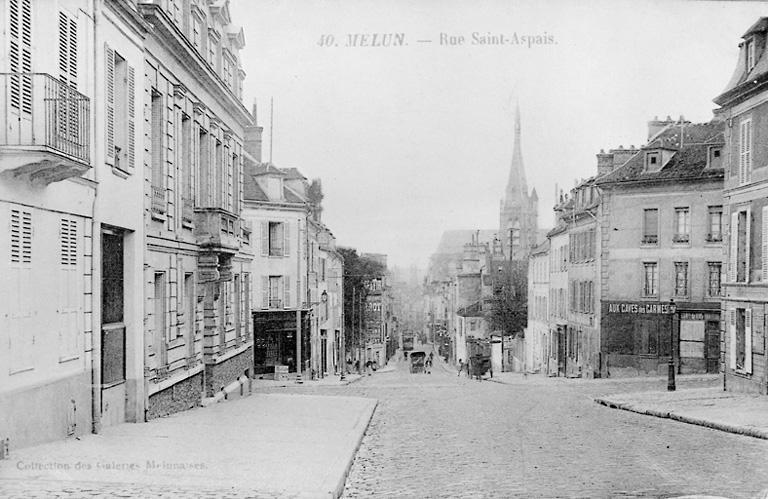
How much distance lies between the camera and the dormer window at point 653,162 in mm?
30969

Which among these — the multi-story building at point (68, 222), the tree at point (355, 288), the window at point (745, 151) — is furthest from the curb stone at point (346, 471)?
the tree at point (355, 288)

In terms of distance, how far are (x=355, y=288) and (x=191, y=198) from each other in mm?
44110

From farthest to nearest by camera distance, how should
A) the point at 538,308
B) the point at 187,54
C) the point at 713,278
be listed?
1. the point at 538,308
2. the point at 713,278
3. the point at 187,54

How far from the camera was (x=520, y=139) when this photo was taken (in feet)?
49.3

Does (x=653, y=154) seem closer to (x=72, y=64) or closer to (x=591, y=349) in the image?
(x=591, y=349)

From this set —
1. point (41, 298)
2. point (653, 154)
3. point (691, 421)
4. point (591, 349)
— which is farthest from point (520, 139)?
point (591, 349)

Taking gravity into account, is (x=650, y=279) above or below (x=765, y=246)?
below

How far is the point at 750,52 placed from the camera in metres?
18.5

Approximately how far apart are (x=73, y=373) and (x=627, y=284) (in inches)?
1009

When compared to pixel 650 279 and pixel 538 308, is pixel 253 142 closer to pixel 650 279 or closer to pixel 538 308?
pixel 650 279

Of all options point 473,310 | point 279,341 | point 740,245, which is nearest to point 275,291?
point 279,341

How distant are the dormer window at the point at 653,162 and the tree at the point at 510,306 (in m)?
27.5

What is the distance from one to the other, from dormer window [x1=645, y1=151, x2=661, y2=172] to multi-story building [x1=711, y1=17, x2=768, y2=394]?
1056 cm

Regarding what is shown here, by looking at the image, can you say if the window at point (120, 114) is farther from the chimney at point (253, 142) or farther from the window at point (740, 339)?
Result: the chimney at point (253, 142)
